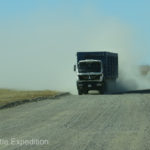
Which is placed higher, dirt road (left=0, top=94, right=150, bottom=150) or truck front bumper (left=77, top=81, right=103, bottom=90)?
dirt road (left=0, top=94, right=150, bottom=150)

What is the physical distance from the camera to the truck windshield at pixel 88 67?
4734 centimetres

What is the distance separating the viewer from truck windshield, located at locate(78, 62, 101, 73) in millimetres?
47344

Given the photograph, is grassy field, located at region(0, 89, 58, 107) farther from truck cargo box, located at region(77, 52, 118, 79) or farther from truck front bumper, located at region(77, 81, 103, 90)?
truck cargo box, located at region(77, 52, 118, 79)

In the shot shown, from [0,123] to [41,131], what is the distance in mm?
3831

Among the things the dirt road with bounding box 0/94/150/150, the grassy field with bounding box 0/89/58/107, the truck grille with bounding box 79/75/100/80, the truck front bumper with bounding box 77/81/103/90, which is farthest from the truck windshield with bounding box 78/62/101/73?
the dirt road with bounding box 0/94/150/150

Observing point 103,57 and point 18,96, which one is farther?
point 103,57

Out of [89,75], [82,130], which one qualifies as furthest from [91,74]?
[82,130]

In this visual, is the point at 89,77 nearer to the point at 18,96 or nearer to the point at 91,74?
the point at 91,74

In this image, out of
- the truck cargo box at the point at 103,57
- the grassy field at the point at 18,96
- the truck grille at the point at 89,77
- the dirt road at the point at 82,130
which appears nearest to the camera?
the dirt road at the point at 82,130

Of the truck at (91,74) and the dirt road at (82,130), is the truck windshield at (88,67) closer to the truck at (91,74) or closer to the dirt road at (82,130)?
the truck at (91,74)

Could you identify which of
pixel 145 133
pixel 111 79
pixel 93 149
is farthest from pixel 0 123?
pixel 111 79

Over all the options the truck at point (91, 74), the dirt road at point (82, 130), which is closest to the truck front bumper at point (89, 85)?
the truck at point (91, 74)

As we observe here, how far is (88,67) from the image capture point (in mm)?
47406

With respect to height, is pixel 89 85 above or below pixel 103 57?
below
